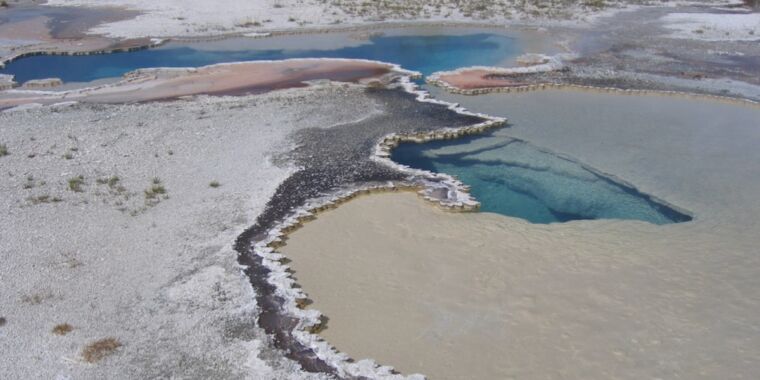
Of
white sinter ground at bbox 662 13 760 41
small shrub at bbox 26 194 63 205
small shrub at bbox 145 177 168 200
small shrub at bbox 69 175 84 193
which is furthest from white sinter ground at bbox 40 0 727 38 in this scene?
small shrub at bbox 26 194 63 205

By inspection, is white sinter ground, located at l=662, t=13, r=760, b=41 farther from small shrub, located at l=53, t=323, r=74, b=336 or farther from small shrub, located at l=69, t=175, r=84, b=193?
small shrub, located at l=53, t=323, r=74, b=336

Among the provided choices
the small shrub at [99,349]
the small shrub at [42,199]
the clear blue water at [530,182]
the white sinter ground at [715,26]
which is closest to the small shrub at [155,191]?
the small shrub at [42,199]

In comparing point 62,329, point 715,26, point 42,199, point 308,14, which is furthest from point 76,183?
point 715,26

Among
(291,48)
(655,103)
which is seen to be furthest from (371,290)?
(291,48)

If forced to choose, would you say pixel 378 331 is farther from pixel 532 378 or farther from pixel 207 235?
pixel 207 235

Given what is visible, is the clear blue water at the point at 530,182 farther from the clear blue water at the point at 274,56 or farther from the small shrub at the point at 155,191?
the clear blue water at the point at 274,56

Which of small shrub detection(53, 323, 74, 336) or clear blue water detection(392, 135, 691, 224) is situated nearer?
small shrub detection(53, 323, 74, 336)

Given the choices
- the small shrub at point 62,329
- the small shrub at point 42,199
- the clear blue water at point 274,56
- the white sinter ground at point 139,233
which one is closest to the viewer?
the white sinter ground at point 139,233
